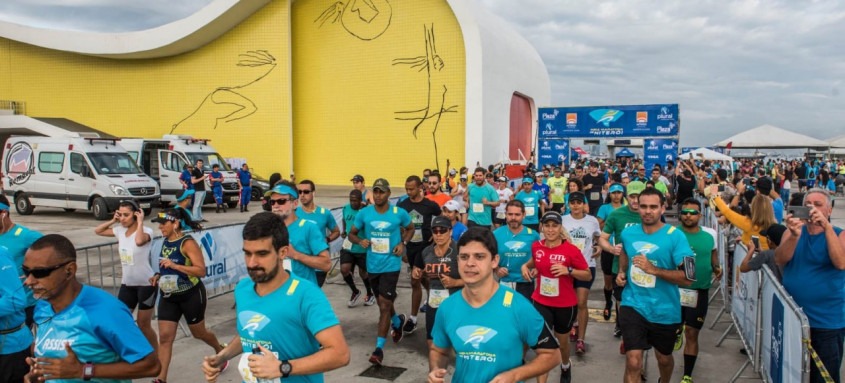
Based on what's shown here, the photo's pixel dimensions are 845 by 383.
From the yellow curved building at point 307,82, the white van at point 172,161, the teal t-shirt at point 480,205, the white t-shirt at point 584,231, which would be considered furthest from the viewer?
the yellow curved building at point 307,82

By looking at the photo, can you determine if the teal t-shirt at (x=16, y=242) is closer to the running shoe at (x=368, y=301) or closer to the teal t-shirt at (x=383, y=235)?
the teal t-shirt at (x=383, y=235)

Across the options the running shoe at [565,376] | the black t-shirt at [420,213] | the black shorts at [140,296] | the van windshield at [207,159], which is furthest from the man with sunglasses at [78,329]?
the van windshield at [207,159]

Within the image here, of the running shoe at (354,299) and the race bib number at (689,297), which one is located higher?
the race bib number at (689,297)

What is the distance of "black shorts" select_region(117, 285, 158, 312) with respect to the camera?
5.90 meters

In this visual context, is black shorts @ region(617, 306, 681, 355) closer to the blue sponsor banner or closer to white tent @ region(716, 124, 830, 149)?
the blue sponsor banner

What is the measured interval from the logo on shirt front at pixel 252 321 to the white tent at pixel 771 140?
151 ft

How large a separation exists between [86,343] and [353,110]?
27634 millimetres

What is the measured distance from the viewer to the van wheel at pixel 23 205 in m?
19.7

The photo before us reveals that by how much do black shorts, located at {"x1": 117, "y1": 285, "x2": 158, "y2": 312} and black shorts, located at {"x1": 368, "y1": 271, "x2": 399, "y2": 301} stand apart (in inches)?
96.7

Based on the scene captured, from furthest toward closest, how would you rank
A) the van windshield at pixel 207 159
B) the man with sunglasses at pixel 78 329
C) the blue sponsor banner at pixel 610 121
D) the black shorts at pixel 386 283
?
the blue sponsor banner at pixel 610 121 → the van windshield at pixel 207 159 → the black shorts at pixel 386 283 → the man with sunglasses at pixel 78 329

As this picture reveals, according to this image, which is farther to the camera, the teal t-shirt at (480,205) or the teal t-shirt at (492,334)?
the teal t-shirt at (480,205)

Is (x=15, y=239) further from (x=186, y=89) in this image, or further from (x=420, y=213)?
(x=186, y=89)

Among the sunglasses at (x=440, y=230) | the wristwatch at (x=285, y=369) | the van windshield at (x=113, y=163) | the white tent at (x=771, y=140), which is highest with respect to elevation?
the white tent at (x=771, y=140)

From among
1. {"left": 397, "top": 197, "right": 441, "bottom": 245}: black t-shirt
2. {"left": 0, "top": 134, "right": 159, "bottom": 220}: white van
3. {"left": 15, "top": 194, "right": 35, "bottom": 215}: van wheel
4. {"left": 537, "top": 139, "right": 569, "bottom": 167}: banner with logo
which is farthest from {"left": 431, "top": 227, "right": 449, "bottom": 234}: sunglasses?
{"left": 537, "top": 139, "right": 569, "bottom": 167}: banner with logo
